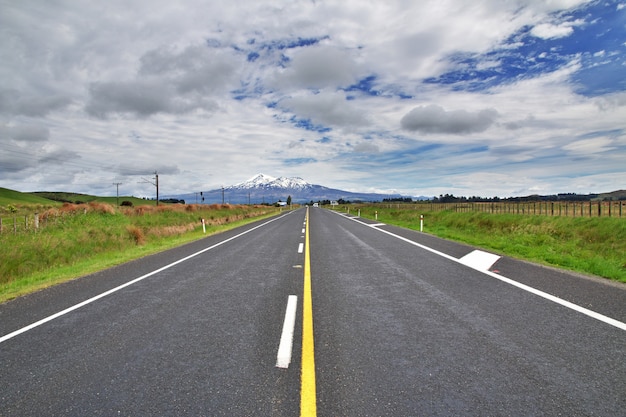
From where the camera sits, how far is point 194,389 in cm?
310

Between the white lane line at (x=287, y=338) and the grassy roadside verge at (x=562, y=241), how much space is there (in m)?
7.56

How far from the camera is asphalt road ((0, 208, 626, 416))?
2.88m

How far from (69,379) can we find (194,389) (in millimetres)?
1378

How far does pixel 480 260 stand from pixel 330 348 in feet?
25.5

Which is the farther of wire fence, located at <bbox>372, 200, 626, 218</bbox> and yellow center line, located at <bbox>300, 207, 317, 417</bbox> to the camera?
wire fence, located at <bbox>372, 200, 626, 218</bbox>

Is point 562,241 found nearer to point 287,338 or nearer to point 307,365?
point 287,338

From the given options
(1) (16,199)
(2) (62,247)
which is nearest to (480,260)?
(2) (62,247)

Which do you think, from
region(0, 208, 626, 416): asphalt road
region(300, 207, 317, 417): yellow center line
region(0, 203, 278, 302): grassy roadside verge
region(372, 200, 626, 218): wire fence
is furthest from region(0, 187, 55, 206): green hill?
region(372, 200, 626, 218): wire fence

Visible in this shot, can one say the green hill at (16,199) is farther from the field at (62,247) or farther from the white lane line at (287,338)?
the white lane line at (287,338)

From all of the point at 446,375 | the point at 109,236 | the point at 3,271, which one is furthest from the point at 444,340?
the point at 109,236

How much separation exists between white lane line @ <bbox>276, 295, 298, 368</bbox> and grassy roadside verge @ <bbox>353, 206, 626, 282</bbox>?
7.56 meters

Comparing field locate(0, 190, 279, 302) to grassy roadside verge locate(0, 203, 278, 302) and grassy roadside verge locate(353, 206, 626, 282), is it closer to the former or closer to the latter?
grassy roadside verge locate(0, 203, 278, 302)

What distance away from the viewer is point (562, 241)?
15.8 meters

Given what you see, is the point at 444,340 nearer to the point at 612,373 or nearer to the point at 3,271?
the point at 612,373
